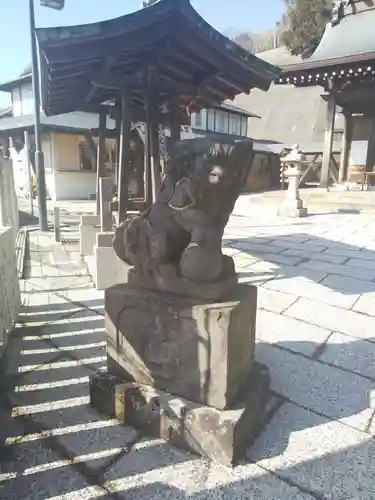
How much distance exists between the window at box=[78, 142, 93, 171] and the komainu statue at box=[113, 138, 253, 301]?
53.4ft

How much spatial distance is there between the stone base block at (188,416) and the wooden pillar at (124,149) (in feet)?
7.77

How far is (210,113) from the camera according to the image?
2353 centimetres

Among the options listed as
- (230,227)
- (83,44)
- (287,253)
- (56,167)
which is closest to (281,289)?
(287,253)

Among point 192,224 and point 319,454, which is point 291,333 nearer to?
point 319,454

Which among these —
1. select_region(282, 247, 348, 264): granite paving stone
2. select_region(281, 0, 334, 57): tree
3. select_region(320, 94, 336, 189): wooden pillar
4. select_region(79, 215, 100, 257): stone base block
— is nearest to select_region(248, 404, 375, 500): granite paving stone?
select_region(282, 247, 348, 264): granite paving stone

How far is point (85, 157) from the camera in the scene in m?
17.5

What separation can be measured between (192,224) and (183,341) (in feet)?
2.13

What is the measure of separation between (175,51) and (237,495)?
3322 mm

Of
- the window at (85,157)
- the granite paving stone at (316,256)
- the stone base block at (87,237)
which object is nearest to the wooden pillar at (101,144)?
the stone base block at (87,237)

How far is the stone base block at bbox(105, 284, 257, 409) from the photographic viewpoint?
189cm

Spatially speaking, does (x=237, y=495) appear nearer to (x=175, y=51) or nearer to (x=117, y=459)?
(x=117, y=459)

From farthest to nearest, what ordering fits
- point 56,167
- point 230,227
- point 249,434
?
point 56,167 < point 230,227 < point 249,434

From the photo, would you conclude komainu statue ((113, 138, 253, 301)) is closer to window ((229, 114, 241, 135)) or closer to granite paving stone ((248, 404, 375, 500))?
granite paving stone ((248, 404, 375, 500))

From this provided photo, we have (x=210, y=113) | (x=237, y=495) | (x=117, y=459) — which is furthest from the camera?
(x=210, y=113)
